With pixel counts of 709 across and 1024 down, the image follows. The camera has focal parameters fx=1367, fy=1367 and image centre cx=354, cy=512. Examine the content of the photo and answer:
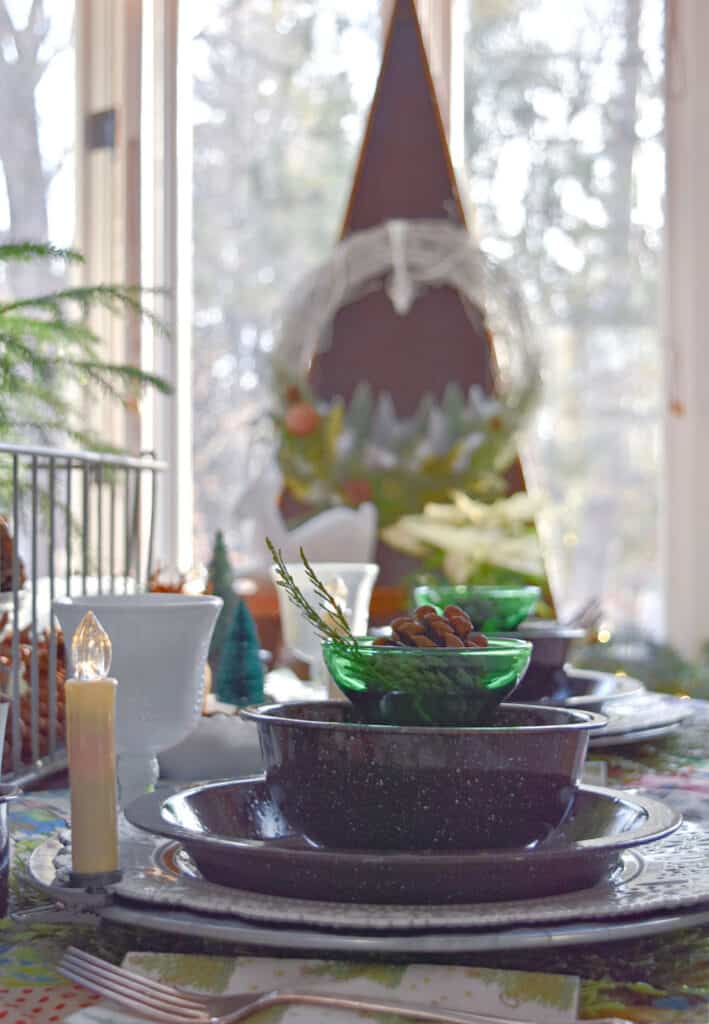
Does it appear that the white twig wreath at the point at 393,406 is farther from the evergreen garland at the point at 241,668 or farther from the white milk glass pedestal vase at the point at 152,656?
the white milk glass pedestal vase at the point at 152,656

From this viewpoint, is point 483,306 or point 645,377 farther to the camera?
point 645,377

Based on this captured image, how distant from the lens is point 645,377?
11.2ft

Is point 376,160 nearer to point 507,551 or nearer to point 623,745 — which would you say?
point 507,551

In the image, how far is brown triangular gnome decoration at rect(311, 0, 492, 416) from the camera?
9.59 feet

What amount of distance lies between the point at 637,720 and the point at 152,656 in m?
0.45

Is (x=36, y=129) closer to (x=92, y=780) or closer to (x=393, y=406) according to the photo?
(x=393, y=406)

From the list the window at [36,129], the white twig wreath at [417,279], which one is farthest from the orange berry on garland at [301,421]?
the window at [36,129]

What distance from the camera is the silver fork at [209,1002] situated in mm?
450

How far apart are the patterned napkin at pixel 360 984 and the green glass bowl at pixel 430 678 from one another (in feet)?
0.39

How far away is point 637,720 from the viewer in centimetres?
101

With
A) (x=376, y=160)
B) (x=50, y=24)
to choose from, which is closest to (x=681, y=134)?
(x=376, y=160)

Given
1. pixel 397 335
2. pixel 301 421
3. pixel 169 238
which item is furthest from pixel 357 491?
pixel 169 238

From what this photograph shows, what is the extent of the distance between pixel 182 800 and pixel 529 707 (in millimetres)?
162

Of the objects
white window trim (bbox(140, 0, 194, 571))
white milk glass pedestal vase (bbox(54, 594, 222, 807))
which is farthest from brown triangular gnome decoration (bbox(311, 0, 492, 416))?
white milk glass pedestal vase (bbox(54, 594, 222, 807))
